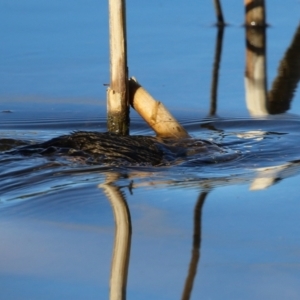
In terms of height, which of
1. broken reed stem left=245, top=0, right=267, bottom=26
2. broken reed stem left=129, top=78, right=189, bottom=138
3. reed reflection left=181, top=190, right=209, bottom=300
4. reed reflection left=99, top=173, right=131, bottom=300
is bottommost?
reed reflection left=181, top=190, right=209, bottom=300

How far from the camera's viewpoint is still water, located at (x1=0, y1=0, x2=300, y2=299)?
3367mm

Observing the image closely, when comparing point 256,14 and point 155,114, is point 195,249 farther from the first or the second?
point 256,14

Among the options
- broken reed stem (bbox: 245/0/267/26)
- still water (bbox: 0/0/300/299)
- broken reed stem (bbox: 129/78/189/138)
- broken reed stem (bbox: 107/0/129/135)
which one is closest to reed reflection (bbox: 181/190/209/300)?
still water (bbox: 0/0/300/299)

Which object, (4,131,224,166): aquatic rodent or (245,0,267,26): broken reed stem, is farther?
(245,0,267,26): broken reed stem

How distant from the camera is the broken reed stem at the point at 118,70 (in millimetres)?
5258

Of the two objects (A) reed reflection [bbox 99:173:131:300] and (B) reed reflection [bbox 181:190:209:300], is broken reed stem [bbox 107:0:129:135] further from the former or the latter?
(B) reed reflection [bbox 181:190:209:300]

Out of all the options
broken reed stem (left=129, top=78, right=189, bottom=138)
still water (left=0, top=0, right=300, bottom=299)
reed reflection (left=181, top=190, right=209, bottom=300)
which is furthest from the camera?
broken reed stem (left=129, top=78, right=189, bottom=138)

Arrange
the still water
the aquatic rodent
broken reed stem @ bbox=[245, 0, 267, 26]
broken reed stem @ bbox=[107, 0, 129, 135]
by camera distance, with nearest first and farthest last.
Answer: the still water
the aquatic rodent
broken reed stem @ bbox=[107, 0, 129, 135]
broken reed stem @ bbox=[245, 0, 267, 26]

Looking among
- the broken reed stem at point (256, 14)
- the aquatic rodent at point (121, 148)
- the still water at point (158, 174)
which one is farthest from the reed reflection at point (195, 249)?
the broken reed stem at point (256, 14)

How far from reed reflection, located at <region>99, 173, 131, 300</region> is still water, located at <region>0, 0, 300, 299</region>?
0.6 inches

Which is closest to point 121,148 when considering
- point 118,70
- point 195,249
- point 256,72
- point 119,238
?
point 118,70

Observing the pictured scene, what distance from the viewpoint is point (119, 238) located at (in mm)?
3773

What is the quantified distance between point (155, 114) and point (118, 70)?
1.23 feet

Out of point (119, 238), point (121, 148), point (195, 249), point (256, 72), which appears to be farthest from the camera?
point (256, 72)
